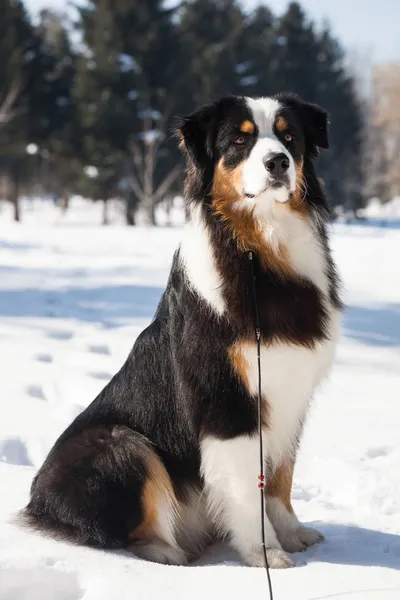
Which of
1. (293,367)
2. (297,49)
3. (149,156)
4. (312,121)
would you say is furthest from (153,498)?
(297,49)

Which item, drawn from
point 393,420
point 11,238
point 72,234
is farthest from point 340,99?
point 393,420

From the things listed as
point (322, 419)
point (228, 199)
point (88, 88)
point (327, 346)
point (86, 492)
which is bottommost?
point (322, 419)

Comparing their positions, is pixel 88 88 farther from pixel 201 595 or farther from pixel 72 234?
pixel 201 595

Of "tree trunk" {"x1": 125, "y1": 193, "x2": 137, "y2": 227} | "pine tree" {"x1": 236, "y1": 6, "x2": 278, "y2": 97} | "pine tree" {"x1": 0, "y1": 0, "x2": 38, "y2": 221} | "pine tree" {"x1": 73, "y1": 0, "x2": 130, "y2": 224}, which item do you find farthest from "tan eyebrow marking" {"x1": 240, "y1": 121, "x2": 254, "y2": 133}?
"pine tree" {"x1": 236, "y1": 6, "x2": 278, "y2": 97}

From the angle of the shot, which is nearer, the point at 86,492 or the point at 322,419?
the point at 86,492

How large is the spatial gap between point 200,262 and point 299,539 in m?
1.44

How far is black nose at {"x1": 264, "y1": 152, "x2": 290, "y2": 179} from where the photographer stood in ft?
9.79

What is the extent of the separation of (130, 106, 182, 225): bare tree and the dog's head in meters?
25.0

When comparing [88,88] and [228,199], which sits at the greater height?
[88,88]

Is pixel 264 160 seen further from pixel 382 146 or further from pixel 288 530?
Answer: pixel 382 146

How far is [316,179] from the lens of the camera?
132 inches

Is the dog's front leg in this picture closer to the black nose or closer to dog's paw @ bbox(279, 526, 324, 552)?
dog's paw @ bbox(279, 526, 324, 552)

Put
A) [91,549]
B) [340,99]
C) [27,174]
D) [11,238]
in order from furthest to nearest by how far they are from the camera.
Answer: [340,99] → [27,174] → [11,238] → [91,549]

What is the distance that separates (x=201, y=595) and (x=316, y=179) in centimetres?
197
